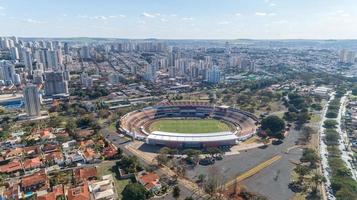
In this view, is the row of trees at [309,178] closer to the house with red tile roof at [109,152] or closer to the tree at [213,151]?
the tree at [213,151]

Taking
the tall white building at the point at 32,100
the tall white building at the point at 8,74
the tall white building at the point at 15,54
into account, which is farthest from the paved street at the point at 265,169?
the tall white building at the point at 15,54

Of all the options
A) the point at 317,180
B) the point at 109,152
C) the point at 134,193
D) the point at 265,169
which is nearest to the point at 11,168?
the point at 109,152

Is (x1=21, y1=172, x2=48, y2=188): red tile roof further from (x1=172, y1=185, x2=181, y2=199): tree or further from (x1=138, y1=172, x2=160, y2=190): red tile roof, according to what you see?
(x1=172, y1=185, x2=181, y2=199): tree

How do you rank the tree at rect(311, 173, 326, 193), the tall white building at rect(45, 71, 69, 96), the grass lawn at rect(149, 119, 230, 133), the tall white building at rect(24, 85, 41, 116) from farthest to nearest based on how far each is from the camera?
the tall white building at rect(45, 71, 69, 96) < the tall white building at rect(24, 85, 41, 116) < the grass lawn at rect(149, 119, 230, 133) < the tree at rect(311, 173, 326, 193)

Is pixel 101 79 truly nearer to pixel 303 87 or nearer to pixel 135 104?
pixel 135 104

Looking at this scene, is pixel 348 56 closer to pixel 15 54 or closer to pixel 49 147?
pixel 49 147

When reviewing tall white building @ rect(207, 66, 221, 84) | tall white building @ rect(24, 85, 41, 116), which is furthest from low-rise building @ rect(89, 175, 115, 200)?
tall white building @ rect(207, 66, 221, 84)
